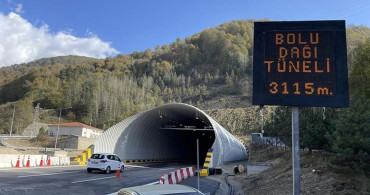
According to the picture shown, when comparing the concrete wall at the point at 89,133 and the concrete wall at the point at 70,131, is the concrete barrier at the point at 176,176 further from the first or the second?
the concrete wall at the point at 70,131

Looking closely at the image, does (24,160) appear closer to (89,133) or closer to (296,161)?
(296,161)

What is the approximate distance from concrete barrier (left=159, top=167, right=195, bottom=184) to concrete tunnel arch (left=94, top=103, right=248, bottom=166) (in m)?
7.27

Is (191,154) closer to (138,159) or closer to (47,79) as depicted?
(138,159)

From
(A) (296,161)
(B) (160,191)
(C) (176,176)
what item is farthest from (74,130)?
(B) (160,191)

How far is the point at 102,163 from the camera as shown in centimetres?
2409

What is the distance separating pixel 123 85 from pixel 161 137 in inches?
3831

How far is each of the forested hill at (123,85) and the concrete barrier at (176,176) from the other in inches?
2423

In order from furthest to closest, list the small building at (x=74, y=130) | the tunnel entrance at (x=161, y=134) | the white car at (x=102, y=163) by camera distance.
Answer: the small building at (x=74, y=130)
the tunnel entrance at (x=161, y=134)
the white car at (x=102, y=163)

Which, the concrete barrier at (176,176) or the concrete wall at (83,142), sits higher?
the concrete wall at (83,142)

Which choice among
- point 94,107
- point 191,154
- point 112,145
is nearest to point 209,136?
point 191,154

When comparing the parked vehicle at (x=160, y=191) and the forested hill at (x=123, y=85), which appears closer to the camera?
the parked vehicle at (x=160, y=191)

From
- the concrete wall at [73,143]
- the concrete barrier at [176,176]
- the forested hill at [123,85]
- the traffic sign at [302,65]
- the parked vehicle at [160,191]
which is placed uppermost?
the forested hill at [123,85]

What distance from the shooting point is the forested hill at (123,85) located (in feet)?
372

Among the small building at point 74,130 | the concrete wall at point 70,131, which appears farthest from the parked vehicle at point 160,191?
the concrete wall at point 70,131
